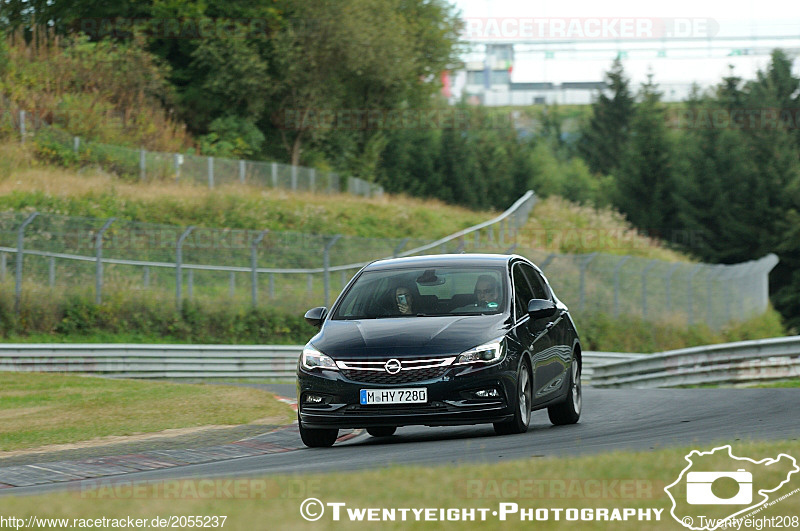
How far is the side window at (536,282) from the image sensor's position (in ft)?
42.8

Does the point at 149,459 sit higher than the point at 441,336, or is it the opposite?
the point at 441,336

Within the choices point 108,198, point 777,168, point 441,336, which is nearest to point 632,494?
point 441,336

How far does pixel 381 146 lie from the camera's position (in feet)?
218

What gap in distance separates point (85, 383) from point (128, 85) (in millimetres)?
33931

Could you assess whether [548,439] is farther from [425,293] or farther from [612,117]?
[612,117]

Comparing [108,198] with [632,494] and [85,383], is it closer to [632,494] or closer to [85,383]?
[85,383]

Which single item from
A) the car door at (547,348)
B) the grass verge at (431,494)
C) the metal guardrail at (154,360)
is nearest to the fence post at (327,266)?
the metal guardrail at (154,360)

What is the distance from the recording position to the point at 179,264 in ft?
94.7

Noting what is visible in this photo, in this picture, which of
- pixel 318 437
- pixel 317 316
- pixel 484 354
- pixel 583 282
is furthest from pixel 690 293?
pixel 484 354

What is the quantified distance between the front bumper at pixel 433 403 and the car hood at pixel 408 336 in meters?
0.22

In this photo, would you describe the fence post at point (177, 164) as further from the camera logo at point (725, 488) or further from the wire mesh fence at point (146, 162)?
the camera logo at point (725, 488)

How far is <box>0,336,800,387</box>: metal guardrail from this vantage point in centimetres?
2136

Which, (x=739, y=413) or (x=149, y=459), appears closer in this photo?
(x=149, y=459)

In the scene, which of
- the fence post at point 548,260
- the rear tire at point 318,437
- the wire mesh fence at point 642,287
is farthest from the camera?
the wire mesh fence at point 642,287
